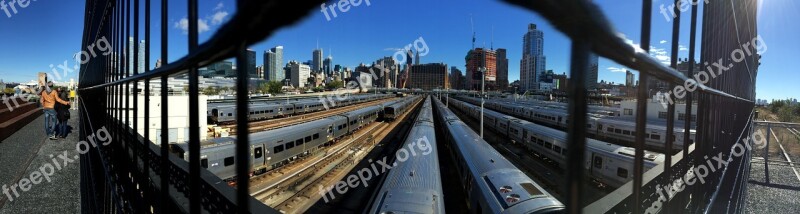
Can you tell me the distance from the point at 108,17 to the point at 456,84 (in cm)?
11299

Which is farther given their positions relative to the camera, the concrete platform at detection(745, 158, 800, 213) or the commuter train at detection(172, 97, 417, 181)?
the commuter train at detection(172, 97, 417, 181)

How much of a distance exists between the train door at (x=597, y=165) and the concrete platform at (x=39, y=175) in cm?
1297

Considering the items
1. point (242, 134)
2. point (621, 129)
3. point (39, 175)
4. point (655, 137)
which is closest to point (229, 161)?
point (39, 175)

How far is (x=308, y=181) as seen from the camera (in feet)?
40.0

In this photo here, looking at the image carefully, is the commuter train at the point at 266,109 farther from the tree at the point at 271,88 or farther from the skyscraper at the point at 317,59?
the skyscraper at the point at 317,59

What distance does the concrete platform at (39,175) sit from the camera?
5.15 meters

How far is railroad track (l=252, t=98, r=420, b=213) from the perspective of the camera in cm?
1033

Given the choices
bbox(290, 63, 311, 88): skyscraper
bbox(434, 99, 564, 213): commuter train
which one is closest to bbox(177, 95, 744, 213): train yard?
bbox(434, 99, 564, 213): commuter train

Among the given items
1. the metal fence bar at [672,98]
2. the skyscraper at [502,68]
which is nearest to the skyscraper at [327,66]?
the skyscraper at [502,68]

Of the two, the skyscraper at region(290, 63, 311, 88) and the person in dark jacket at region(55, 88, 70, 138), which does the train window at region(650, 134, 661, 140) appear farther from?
the skyscraper at region(290, 63, 311, 88)

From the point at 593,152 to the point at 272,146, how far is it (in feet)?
36.5

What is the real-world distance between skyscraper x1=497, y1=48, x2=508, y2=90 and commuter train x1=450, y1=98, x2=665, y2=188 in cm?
5199

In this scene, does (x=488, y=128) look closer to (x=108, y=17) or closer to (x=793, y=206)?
(x=793, y=206)

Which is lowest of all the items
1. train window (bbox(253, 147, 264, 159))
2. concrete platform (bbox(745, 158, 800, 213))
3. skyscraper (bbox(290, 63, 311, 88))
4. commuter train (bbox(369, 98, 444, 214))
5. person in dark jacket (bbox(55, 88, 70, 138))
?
concrete platform (bbox(745, 158, 800, 213))
